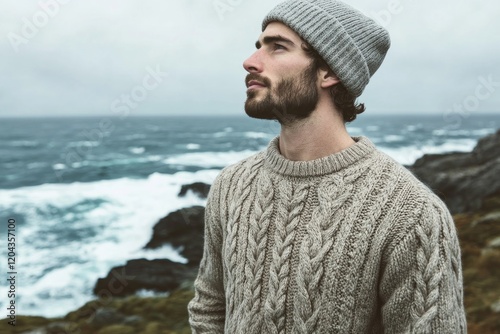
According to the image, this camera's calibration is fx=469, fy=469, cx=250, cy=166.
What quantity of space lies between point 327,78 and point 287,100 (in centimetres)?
26

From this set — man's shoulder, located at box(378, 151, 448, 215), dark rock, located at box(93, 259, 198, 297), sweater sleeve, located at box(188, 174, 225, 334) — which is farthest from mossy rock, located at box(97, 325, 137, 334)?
man's shoulder, located at box(378, 151, 448, 215)

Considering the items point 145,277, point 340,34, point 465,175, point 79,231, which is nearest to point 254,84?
point 340,34

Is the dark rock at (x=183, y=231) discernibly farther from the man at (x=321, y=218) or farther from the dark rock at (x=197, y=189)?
the man at (x=321, y=218)

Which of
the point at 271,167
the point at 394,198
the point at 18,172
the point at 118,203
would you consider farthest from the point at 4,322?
the point at 18,172

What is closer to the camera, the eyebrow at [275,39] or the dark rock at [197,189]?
the eyebrow at [275,39]

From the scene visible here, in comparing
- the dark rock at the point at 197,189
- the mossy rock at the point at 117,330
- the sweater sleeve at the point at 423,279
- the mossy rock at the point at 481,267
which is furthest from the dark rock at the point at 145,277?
the sweater sleeve at the point at 423,279

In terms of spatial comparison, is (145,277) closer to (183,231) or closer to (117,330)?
(183,231)

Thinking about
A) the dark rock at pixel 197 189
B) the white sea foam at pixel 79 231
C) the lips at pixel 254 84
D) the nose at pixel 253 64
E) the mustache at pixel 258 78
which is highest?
the nose at pixel 253 64

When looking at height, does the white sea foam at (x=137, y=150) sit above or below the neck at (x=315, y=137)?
below

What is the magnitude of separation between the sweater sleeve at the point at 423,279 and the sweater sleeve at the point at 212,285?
86 centimetres

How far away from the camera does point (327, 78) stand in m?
2.10

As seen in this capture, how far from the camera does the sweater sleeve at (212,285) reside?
7.55 feet

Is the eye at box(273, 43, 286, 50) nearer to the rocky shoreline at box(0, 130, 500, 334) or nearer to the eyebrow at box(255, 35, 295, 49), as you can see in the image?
the eyebrow at box(255, 35, 295, 49)

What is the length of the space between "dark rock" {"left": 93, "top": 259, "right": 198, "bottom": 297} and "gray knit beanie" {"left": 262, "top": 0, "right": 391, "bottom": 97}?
889 cm
